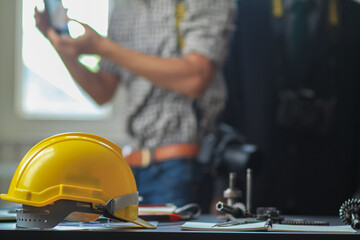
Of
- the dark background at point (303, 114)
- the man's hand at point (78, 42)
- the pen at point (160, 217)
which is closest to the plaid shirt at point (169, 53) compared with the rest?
the man's hand at point (78, 42)

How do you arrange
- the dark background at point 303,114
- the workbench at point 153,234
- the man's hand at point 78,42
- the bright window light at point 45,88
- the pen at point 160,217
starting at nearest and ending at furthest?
1. the workbench at point 153,234
2. the pen at point 160,217
3. the man's hand at point 78,42
4. the dark background at point 303,114
5. the bright window light at point 45,88

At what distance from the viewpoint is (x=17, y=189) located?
918 millimetres

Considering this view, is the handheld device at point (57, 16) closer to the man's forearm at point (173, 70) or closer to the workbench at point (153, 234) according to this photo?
the man's forearm at point (173, 70)

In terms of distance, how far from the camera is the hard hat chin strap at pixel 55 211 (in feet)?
2.93

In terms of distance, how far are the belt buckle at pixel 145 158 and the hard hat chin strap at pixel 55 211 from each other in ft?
2.94

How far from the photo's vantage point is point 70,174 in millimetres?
905

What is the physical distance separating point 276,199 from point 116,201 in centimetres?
146

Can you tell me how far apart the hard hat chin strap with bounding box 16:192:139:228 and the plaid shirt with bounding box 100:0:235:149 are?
89 centimetres

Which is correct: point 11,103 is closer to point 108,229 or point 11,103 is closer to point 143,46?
point 143,46

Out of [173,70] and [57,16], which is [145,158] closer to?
[173,70]

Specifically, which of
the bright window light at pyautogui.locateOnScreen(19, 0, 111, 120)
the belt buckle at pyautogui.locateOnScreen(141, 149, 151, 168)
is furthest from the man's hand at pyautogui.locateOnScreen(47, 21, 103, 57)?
the bright window light at pyautogui.locateOnScreen(19, 0, 111, 120)

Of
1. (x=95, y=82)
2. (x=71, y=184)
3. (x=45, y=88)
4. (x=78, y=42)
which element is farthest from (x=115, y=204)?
(x=45, y=88)

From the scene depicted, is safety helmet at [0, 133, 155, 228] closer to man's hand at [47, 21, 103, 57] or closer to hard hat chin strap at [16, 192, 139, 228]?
hard hat chin strap at [16, 192, 139, 228]

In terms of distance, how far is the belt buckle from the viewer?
71.2 inches
